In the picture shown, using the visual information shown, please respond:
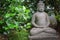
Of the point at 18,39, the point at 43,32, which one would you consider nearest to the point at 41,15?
the point at 43,32

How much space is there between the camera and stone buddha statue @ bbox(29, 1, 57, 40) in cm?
436

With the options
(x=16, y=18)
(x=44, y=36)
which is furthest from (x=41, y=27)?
(x=16, y=18)

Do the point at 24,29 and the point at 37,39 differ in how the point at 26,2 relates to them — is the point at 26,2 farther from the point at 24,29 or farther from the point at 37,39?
the point at 37,39

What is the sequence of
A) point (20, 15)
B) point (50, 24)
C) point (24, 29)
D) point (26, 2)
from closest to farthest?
point (20, 15) → point (24, 29) → point (50, 24) → point (26, 2)

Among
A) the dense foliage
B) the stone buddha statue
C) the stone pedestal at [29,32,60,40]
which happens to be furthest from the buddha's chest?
the stone pedestal at [29,32,60,40]

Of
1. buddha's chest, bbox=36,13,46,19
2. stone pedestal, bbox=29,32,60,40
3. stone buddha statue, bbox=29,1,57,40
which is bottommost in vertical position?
stone pedestal, bbox=29,32,60,40

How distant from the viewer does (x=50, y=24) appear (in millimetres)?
4988

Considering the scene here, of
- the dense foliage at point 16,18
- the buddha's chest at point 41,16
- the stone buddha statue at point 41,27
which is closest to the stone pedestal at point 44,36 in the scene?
the stone buddha statue at point 41,27

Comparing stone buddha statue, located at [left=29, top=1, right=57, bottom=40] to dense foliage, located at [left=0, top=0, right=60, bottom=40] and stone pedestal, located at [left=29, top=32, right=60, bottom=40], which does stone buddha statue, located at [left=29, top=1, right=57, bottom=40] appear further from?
dense foliage, located at [left=0, top=0, right=60, bottom=40]

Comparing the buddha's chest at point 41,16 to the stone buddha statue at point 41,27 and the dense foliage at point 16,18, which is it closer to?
the stone buddha statue at point 41,27

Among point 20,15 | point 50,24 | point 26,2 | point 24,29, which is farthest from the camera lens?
point 26,2

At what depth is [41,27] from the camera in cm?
446

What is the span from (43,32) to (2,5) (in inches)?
53.4

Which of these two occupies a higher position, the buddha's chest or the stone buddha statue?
the buddha's chest
